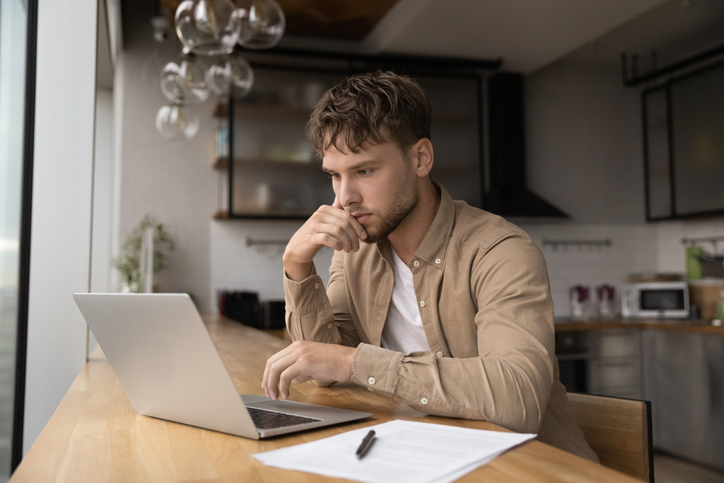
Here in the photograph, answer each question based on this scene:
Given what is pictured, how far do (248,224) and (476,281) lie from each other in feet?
10.8

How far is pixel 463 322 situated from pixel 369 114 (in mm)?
492

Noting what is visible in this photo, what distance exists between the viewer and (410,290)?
1.43 metres

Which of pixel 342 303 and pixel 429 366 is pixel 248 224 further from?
pixel 429 366

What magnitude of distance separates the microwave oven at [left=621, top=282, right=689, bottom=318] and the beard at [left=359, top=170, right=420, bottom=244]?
3.52m

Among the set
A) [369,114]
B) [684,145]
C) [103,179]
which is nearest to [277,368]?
[369,114]

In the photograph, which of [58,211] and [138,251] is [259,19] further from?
[138,251]

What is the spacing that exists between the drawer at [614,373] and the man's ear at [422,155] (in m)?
3.03

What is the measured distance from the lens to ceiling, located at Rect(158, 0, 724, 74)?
3.48 metres

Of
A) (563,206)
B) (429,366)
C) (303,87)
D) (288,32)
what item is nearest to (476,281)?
(429,366)

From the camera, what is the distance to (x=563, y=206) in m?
4.86

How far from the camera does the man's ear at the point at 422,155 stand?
4.57ft

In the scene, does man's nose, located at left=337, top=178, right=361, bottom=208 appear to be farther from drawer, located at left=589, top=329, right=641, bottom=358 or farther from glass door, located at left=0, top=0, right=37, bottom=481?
drawer, located at left=589, top=329, right=641, bottom=358

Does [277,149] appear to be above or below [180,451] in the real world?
above

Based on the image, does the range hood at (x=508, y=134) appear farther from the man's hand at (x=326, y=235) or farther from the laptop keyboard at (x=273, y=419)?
the laptop keyboard at (x=273, y=419)
